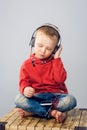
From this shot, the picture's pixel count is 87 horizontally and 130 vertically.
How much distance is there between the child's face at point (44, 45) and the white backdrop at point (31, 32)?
34 cm

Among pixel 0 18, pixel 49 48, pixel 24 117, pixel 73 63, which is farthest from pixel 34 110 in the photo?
pixel 0 18

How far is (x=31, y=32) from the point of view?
154 centimetres

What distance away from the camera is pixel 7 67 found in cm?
157

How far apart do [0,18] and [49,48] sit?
46 cm

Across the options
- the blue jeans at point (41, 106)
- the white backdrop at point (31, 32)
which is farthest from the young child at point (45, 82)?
the white backdrop at point (31, 32)

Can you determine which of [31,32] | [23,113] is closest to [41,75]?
[23,113]

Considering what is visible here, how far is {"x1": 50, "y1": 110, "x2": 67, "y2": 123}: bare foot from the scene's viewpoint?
3.60 feet

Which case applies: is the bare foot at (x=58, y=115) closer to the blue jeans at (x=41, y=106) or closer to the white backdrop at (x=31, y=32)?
the blue jeans at (x=41, y=106)

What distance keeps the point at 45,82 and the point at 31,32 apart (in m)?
0.41

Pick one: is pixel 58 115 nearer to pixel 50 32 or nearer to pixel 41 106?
pixel 41 106

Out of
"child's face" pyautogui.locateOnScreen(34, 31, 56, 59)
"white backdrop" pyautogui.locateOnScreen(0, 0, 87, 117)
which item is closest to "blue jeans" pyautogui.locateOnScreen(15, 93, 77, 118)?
"child's face" pyautogui.locateOnScreen(34, 31, 56, 59)

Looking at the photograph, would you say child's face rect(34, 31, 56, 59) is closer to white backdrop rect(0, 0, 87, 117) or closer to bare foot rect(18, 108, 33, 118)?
bare foot rect(18, 108, 33, 118)

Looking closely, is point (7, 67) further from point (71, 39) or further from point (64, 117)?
point (64, 117)

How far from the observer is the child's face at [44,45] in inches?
45.9
